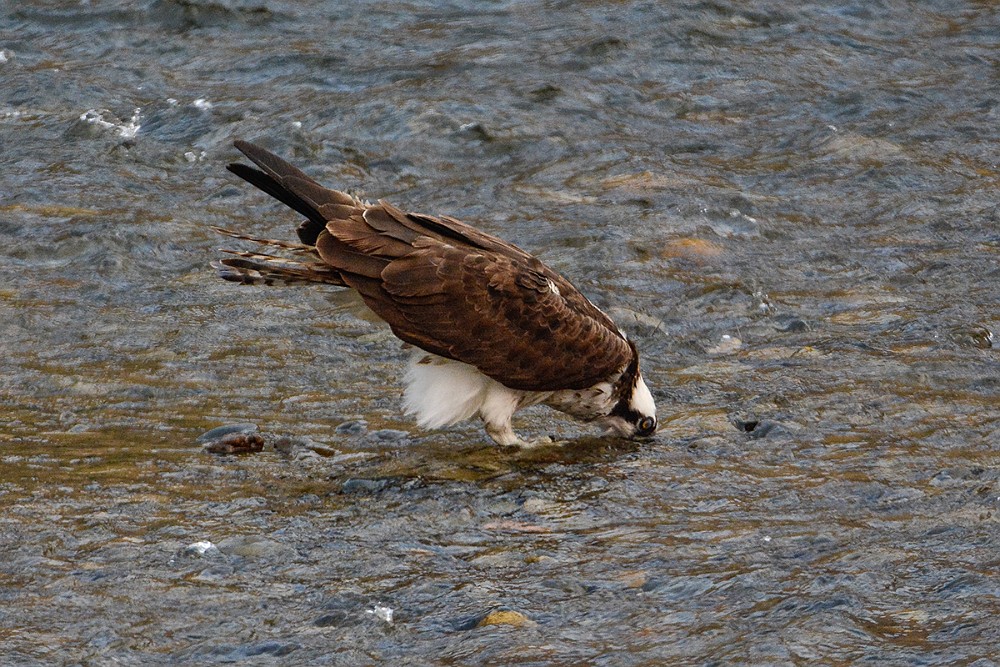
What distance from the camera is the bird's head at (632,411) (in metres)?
7.07

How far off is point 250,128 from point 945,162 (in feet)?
16.3

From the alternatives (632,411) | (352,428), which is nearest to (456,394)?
(352,428)

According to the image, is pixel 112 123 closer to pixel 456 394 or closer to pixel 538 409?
pixel 538 409

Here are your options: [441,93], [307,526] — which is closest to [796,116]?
[441,93]

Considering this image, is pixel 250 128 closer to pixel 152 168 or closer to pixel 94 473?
pixel 152 168

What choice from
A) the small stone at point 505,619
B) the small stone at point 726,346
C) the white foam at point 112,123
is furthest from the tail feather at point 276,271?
the white foam at point 112,123

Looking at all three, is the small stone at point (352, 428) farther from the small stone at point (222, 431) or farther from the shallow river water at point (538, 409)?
the small stone at point (222, 431)

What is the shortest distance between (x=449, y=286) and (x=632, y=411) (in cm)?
108

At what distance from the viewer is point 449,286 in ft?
21.9

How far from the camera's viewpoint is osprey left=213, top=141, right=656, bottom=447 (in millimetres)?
6633

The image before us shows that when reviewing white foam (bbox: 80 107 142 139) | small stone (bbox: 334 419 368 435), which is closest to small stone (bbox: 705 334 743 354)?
small stone (bbox: 334 419 368 435)

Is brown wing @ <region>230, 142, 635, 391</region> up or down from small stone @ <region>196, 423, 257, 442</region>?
up

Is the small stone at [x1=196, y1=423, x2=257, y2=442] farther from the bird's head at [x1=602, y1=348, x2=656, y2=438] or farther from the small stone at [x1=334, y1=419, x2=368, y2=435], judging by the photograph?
the bird's head at [x1=602, y1=348, x2=656, y2=438]

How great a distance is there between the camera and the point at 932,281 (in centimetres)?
884
